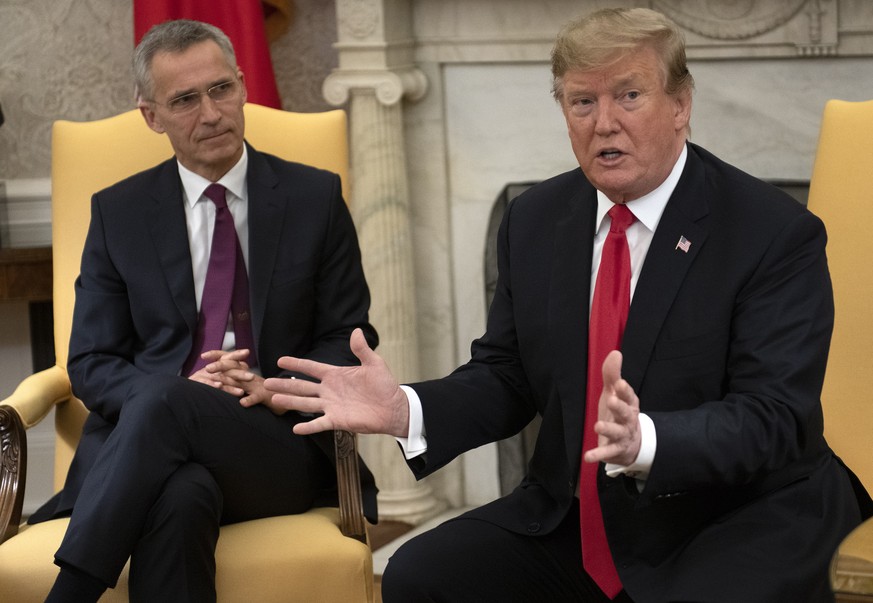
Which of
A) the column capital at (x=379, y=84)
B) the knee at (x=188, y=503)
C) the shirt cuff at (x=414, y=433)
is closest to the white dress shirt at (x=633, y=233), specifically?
the shirt cuff at (x=414, y=433)

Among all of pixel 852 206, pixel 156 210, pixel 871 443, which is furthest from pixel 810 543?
pixel 156 210

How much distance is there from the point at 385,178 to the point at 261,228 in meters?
1.10

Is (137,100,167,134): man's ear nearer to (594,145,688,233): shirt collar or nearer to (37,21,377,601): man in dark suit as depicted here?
(37,21,377,601): man in dark suit

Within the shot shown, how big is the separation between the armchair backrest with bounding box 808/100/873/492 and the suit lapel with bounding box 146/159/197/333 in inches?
51.3

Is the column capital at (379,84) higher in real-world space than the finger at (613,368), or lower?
higher

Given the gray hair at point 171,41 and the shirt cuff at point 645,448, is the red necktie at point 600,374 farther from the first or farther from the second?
the gray hair at point 171,41

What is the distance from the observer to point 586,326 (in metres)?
2.11

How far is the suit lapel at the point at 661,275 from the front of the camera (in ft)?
6.61

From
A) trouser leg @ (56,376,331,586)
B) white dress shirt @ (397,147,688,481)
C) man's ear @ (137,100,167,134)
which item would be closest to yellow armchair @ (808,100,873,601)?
white dress shirt @ (397,147,688,481)

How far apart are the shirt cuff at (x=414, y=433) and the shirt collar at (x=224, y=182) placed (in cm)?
95

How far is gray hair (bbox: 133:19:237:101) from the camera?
280cm

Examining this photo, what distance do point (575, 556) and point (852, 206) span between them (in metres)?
0.92

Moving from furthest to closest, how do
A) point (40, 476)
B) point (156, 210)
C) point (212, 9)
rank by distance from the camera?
point (40, 476)
point (212, 9)
point (156, 210)

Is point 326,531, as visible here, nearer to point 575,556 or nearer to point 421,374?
point 575,556
